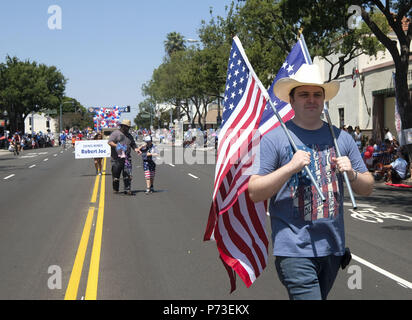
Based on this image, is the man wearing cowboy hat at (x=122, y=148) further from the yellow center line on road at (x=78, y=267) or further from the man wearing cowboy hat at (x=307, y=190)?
the man wearing cowboy hat at (x=307, y=190)

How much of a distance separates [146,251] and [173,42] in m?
84.4

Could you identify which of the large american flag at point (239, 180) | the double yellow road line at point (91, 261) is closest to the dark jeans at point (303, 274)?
the large american flag at point (239, 180)

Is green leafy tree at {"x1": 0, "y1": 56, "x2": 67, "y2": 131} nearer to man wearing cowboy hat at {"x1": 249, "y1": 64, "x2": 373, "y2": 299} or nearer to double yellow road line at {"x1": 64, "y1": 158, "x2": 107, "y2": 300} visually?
double yellow road line at {"x1": 64, "y1": 158, "x2": 107, "y2": 300}

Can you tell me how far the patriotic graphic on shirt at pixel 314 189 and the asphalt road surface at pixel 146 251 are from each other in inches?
93.1

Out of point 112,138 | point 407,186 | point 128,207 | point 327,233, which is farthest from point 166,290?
point 407,186

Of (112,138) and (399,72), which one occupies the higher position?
(399,72)

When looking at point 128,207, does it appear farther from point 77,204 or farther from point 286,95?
point 286,95

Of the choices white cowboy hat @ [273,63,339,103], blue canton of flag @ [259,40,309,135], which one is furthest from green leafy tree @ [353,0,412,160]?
white cowboy hat @ [273,63,339,103]

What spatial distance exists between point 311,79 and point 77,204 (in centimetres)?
1051

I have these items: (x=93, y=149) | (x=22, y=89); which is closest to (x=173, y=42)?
(x=22, y=89)

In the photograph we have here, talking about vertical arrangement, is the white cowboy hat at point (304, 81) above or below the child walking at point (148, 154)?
above

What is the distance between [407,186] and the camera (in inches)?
652

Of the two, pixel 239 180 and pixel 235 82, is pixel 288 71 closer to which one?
pixel 235 82

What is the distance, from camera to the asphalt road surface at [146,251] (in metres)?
5.79
